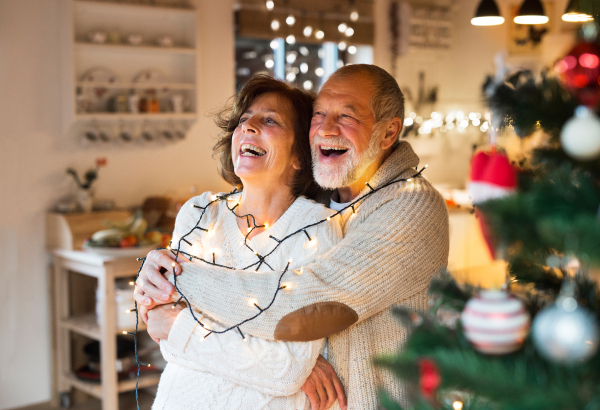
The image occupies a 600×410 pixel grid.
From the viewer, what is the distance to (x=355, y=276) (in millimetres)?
1433

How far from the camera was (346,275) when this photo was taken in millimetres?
1434

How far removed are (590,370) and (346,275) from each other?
835 mm

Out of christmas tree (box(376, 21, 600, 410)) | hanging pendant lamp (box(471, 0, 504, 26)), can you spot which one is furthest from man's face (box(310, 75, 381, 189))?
hanging pendant lamp (box(471, 0, 504, 26))

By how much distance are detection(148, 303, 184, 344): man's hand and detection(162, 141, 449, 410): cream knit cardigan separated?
0.09 metres

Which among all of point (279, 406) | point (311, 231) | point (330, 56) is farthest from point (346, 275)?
point (330, 56)

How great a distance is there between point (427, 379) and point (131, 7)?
340cm

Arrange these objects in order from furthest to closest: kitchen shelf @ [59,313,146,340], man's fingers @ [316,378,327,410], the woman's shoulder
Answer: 1. kitchen shelf @ [59,313,146,340]
2. the woman's shoulder
3. man's fingers @ [316,378,327,410]

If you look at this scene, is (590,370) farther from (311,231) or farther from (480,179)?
(311,231)

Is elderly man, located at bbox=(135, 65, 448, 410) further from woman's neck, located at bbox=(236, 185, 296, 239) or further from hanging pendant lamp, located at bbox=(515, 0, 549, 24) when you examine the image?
hanging pendant lamp, located at bbox=(515, 0, 549, 24)

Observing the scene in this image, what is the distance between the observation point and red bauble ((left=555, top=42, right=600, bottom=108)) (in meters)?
0.60

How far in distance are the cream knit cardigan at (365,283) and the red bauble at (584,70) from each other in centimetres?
88

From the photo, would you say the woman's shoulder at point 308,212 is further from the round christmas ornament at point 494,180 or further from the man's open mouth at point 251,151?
the round christmas ornament at point 494,180

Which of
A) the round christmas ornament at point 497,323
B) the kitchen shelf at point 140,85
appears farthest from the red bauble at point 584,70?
the kitchen shelf at point 140,85

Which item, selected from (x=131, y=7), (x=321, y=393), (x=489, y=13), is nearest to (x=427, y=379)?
(x=321, y=393)
